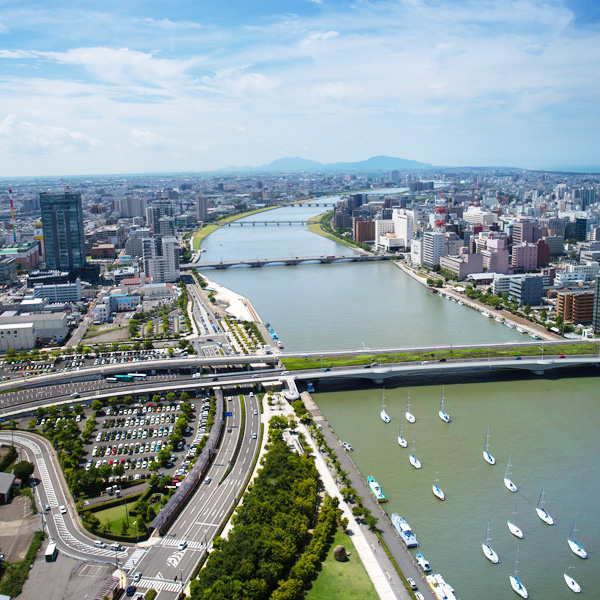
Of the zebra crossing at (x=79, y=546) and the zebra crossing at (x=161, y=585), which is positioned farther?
the zebra crossing at (x=79, y=546)

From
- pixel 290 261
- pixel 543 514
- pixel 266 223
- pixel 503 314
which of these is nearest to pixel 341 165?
pixel 266 223

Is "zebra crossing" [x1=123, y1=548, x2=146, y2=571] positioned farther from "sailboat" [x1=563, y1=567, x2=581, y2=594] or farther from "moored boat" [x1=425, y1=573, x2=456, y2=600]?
"sailboat" [x1=563, y1=567, x2=581, y2=594]

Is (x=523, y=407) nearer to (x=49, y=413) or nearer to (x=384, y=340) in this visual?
(x=384, y=340)

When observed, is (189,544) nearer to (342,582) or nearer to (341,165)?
(342,582)

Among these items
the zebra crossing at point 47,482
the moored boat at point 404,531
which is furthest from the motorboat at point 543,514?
the zebra crossing at point 47,482

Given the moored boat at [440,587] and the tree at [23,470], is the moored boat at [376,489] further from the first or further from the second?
the tree at [23,470]

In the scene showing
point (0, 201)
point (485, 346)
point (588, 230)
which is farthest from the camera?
point (0, 201)

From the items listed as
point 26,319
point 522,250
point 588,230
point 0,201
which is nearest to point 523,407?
point 26,319

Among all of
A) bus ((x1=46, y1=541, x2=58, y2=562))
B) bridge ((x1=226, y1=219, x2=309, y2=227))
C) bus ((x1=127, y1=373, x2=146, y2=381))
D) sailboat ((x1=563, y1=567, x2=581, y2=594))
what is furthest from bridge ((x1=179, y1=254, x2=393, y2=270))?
sailboat ((x1=563, y1=567, x2=581, y2=594))
